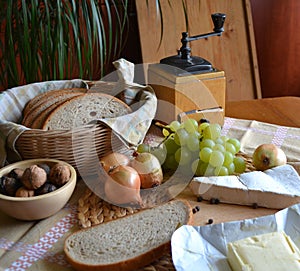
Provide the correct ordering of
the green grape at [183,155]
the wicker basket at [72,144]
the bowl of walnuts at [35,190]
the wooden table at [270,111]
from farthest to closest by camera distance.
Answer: the wooden table at [270,111]
the green grape at [183,155]
the wicker basket at [72,144]
the bowl of walnuts at [35,190]

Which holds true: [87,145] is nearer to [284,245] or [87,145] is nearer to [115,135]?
[115,135]

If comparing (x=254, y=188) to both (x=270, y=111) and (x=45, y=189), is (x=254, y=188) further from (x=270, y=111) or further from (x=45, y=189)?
(x=270, y=111)

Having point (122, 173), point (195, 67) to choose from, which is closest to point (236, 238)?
point (122, 173)

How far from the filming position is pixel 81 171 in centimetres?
98

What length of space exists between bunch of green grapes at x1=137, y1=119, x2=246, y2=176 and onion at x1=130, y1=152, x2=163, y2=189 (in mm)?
64

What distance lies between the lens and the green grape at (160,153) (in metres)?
1.02

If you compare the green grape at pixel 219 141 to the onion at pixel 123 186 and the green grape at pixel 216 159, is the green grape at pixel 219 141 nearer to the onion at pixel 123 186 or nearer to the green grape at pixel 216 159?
the green grape at pixel 216 159

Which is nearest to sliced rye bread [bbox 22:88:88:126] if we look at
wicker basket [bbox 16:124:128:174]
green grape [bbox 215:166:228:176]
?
wicker basket [bbox 16:124:128:174]

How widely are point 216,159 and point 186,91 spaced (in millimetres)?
346

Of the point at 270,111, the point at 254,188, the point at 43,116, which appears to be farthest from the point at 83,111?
the point at 270,111

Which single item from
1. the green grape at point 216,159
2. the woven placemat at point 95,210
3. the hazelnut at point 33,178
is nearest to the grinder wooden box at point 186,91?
the green grape at point 216,159

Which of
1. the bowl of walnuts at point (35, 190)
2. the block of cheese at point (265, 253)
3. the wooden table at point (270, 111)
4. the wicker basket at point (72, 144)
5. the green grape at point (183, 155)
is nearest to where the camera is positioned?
the block of cheese at point (265, 253)

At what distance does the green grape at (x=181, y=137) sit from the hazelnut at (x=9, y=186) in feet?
1.32

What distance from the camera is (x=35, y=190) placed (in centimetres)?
81
